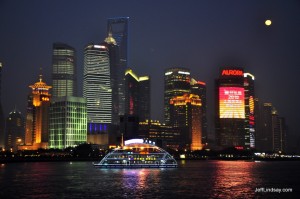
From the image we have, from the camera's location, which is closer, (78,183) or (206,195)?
(206,195)

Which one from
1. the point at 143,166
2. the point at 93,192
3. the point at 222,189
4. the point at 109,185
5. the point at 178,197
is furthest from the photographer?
the point at 143,166

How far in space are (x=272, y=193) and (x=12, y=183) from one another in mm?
60936

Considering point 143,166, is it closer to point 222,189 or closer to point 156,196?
point 222,189

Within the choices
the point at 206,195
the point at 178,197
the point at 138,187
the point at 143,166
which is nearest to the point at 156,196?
the point at 178,197

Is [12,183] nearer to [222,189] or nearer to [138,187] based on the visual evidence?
[138,187]

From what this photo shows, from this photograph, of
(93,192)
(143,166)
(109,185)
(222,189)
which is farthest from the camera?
(143,166)

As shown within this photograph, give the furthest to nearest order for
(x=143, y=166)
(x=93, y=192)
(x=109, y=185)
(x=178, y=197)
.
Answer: (x=143, y=166)
(x=109, y=185)
(x=93, y=192)
(x=178, y=197)

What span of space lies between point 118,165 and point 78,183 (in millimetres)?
72395

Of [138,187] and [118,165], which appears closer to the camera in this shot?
[138,187]

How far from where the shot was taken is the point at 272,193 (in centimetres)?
8919

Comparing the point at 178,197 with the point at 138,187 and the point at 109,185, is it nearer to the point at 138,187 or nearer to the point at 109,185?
the point at 138,187

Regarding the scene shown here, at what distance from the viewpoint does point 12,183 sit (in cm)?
11200

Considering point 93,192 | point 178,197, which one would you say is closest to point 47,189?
point 93,192

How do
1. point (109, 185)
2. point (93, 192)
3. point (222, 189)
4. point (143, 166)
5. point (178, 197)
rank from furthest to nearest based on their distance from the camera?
point (143, 166) < point (109, 185) < point (222, 189) < point (93, 192) < point (178, 197)
